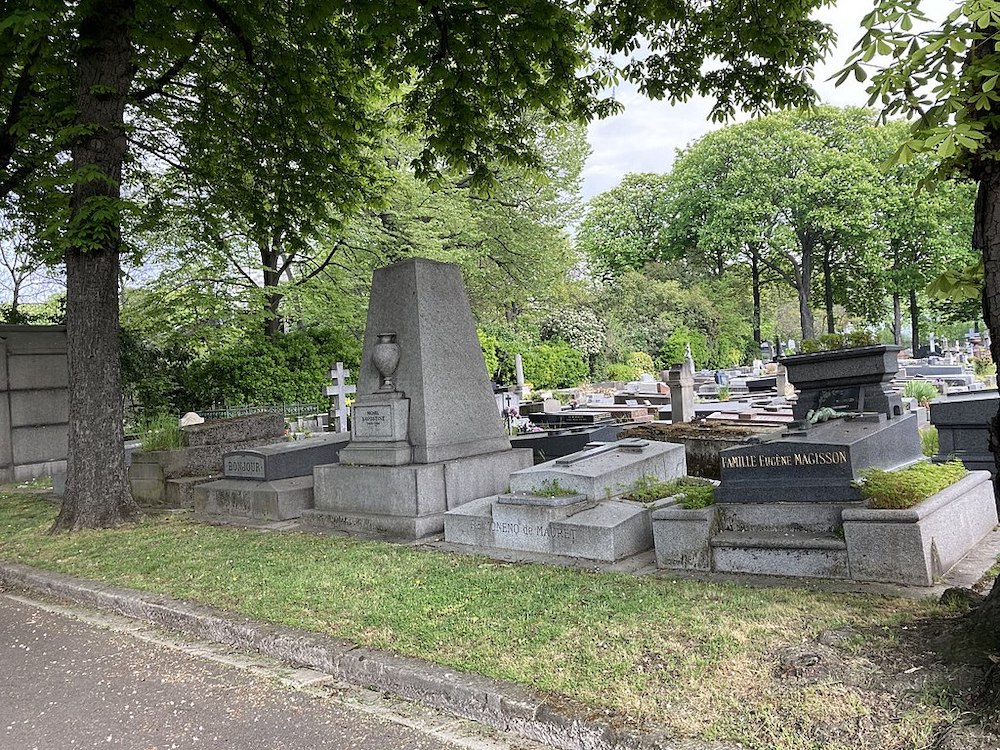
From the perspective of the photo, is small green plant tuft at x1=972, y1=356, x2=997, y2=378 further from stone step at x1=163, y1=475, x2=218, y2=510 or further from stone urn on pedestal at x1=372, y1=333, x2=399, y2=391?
stone step at x1=163, y1=475, x2=218, y2=510

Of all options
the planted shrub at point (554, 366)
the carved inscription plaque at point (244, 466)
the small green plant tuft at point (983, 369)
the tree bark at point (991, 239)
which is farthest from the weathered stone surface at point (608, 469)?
the planted shrub at point (554, 366)

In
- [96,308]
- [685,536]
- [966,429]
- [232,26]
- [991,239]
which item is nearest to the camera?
[991,239]

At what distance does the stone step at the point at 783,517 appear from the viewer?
4871 millimetres

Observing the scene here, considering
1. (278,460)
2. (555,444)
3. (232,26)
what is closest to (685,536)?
(555,444)

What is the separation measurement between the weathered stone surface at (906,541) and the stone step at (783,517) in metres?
0.22

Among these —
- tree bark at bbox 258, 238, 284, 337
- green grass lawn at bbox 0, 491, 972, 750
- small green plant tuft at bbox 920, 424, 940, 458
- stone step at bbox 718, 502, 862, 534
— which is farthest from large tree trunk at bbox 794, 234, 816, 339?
green grass lawn at bbox 0, 491, 972, 750

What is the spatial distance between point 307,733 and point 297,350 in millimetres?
17287

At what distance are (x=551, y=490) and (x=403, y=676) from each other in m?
3.05

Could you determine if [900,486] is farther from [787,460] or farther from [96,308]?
[96,308]

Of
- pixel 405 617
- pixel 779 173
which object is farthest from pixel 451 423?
pixel 779 173

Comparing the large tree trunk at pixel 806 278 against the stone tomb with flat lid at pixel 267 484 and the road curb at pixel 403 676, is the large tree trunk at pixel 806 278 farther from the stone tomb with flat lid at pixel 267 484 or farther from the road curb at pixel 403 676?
the road curb at pixel 403 676

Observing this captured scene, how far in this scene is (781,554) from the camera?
4.83 m

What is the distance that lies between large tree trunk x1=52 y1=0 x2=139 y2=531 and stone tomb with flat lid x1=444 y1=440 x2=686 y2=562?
180 inches

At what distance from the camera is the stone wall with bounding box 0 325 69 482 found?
13188 mm
